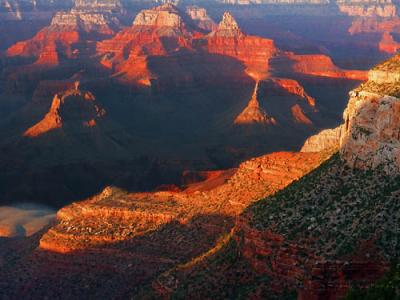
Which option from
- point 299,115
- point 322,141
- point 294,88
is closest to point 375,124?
point 322,141

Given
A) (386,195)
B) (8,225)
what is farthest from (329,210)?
(8,225)

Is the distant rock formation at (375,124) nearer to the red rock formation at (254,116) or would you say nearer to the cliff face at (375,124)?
the cliff face at (375,124)

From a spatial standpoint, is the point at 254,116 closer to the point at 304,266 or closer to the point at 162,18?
the point at 162,18

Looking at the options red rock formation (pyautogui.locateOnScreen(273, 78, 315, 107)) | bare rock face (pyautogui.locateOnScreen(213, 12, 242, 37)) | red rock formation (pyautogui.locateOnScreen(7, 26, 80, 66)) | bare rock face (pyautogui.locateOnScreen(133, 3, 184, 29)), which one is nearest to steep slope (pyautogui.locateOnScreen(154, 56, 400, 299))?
red rock formation (pyautogui.locateOnScreen(273, 78, 315, 107))

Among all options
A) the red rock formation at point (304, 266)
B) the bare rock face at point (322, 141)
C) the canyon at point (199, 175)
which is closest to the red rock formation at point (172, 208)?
the canyon at point (199, 175)

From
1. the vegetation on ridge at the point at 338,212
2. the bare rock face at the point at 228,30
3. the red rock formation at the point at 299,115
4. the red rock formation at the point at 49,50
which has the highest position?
the vegetation on ridge at the point at 338,212

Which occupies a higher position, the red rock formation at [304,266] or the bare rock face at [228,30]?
the red rock formation at [304,266]
